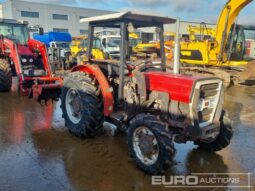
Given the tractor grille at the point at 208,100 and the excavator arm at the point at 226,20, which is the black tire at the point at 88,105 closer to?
the tractor grille at the point at 208,100

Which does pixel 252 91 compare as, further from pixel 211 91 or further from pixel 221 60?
pixel 211 91

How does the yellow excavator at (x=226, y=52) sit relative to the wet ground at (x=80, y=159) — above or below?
above

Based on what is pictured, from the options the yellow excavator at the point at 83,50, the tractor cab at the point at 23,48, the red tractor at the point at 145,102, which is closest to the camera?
the red tractor at the point at 145,102

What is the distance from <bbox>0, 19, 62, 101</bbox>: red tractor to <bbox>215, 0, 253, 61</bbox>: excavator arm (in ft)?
23.7

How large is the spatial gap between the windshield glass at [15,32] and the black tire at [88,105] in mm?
6156

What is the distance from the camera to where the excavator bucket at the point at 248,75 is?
1177 cm

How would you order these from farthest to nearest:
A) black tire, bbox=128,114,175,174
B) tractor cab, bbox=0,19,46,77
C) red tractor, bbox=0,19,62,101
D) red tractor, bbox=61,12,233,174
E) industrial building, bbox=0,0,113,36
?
industrial building, bbox=0,0,113,36, tractor cab, bbox=0,19,46,77, red tractor, bbox=0,19,62,101, red tractor, bbox=61,12,233,174, black tire, bbox=128,114,175,174

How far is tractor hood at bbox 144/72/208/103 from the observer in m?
4.08

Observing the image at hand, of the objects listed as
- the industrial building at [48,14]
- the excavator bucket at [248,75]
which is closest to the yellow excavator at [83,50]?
the excavator bucket at [248,75]

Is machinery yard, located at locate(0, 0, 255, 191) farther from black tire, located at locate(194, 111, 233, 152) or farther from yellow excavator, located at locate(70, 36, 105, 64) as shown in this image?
yellow excavator, located at locate(70, 36, 105, 64)

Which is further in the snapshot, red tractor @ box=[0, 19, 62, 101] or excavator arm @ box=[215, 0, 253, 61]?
excavator arm @ box=[215, 0, 253, 61]

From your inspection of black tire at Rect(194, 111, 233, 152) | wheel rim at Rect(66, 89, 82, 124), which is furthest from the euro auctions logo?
wheel rim at Rect(66, 89, 82, 124)

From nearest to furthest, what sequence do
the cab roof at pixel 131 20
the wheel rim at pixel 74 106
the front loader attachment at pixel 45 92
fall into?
the cab roof at pixel 131 20 → the wheel rim at pixel 74 106 → the front loader attachment at pixel 45 92

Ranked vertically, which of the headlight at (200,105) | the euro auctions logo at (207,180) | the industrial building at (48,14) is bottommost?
the euro auctions logo at (207,180)
